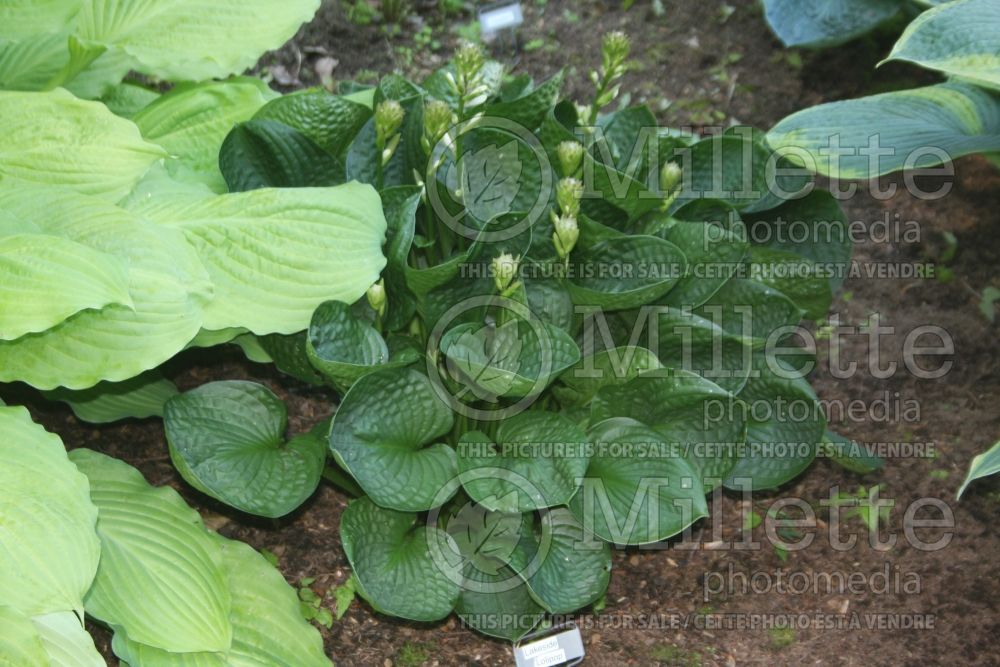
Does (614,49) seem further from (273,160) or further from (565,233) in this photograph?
(273,160)

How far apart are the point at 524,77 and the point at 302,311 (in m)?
0.67

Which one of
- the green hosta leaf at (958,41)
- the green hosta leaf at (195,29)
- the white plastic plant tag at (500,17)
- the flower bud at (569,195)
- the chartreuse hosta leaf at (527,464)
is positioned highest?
the green hosta leaf at (195,29)

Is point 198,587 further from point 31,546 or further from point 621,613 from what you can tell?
point 621,613

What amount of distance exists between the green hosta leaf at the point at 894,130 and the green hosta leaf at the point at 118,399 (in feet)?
3.89

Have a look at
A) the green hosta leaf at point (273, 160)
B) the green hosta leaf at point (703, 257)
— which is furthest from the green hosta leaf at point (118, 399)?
the green hosta leaf at point (703, 257)

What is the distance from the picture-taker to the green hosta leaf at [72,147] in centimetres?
171

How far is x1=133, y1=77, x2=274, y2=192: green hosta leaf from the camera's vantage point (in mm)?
1979

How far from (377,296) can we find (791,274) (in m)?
0.77

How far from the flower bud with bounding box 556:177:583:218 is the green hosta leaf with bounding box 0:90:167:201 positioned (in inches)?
24.8

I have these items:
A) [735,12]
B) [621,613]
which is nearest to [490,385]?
[621,613]

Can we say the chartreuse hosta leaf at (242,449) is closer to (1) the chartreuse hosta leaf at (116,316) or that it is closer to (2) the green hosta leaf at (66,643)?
(1) the chartreuse hosta leaf at (116,316)

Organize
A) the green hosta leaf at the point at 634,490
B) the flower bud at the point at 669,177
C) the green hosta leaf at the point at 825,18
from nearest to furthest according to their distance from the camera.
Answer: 1. the green hosta leaf at the point at 634,490
2. the flower bud at the point at 669,177
3. the green hosta leaf at the point at 825,18

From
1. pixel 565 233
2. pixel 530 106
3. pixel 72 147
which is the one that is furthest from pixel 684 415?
pixel 72 147

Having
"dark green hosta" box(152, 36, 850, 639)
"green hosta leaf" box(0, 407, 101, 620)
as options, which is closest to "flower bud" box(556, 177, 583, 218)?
"dark green hosta" box(152, 36, 850, 639)
